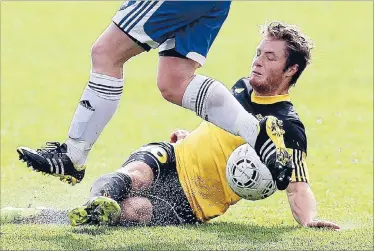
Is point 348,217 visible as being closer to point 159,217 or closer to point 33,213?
point 159,217

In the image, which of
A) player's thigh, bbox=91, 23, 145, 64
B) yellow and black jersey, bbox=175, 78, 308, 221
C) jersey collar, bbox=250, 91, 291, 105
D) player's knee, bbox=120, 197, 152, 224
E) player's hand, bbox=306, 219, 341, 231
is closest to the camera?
player's thigh, bbox=91, 23, 145, 64

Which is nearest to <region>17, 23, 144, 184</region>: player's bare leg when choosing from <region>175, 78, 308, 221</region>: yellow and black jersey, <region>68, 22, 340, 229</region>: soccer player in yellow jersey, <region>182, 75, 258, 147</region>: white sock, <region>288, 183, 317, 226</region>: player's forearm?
<region>68, 22, 340, 229</region>: soccer player in yellow jersey

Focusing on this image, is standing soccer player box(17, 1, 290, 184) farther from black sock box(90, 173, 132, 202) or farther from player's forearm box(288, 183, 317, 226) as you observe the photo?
player's forearm box(288, 183, 317, 226)

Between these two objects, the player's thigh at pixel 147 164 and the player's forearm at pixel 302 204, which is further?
the player's thigh at pixel 147 164

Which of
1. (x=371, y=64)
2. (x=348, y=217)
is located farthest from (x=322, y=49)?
(x=348, y=217)

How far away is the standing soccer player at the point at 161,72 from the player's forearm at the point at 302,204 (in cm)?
79

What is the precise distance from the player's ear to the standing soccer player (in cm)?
83

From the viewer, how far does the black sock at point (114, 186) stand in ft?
18.9

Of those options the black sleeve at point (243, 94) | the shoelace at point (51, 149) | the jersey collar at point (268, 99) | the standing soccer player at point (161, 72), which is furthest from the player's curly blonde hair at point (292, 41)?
the shoelace at point (51, 149)

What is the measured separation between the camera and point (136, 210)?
577 centimetres

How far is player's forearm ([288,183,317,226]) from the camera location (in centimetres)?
579

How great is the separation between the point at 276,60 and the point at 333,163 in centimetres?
261

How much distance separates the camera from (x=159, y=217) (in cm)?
585

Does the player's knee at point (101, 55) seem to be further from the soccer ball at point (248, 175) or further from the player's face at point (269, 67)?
the player's face at point (269, 67)
